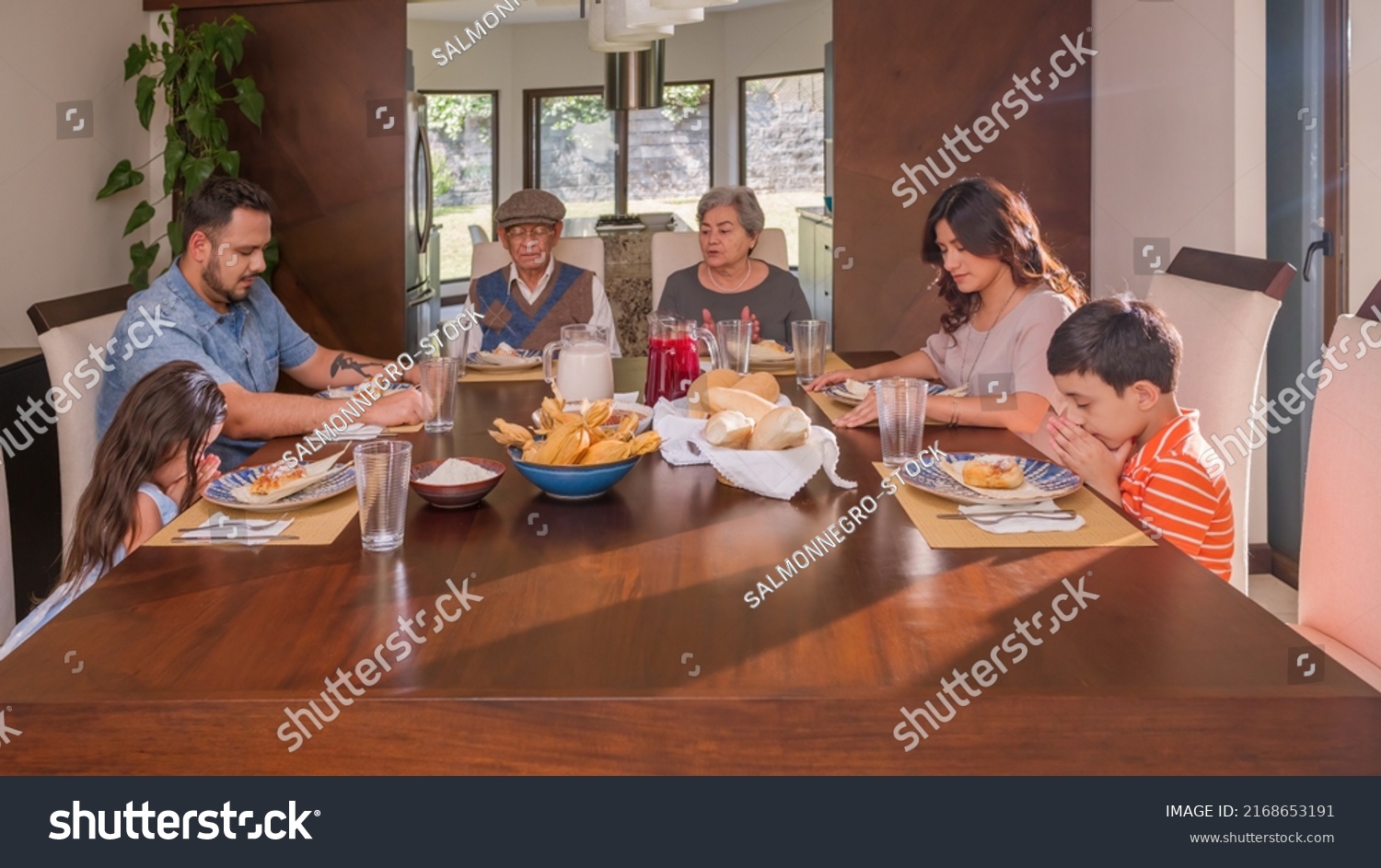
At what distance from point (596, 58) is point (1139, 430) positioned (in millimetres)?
7184

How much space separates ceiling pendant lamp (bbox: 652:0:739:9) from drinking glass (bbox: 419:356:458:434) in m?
0.66

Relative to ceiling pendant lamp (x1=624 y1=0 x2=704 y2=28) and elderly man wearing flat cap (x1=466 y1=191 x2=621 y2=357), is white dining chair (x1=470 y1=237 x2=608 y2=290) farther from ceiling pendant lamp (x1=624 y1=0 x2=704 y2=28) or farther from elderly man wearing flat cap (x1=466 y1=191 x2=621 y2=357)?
ceiling pendant lamp (x1=624 y1=0 x2=704 y2=28)

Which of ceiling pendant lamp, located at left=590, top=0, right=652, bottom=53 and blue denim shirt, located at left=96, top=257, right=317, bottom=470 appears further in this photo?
ceiling pendant lamp, located at left=590, top=0, right=652, bottom=53

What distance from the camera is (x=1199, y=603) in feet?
3.95

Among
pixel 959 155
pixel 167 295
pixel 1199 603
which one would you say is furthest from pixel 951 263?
pixel 959 155

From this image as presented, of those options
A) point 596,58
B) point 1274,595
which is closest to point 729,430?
point 1274,595

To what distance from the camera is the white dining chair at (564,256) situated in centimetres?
357

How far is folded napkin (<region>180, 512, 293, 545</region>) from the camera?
147 cm

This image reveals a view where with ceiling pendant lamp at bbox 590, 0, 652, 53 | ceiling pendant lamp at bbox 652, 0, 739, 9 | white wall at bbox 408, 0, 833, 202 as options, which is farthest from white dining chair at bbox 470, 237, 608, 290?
white wall at bbox 408, 0, 833, 202

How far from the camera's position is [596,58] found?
840 cm

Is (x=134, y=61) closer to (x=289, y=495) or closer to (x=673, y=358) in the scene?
(x=673, y=358)

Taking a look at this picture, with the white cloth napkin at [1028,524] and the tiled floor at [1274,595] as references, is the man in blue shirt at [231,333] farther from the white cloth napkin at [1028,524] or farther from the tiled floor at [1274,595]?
the tiled floor at [1274,595]

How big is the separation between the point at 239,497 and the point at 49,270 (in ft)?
8.63
